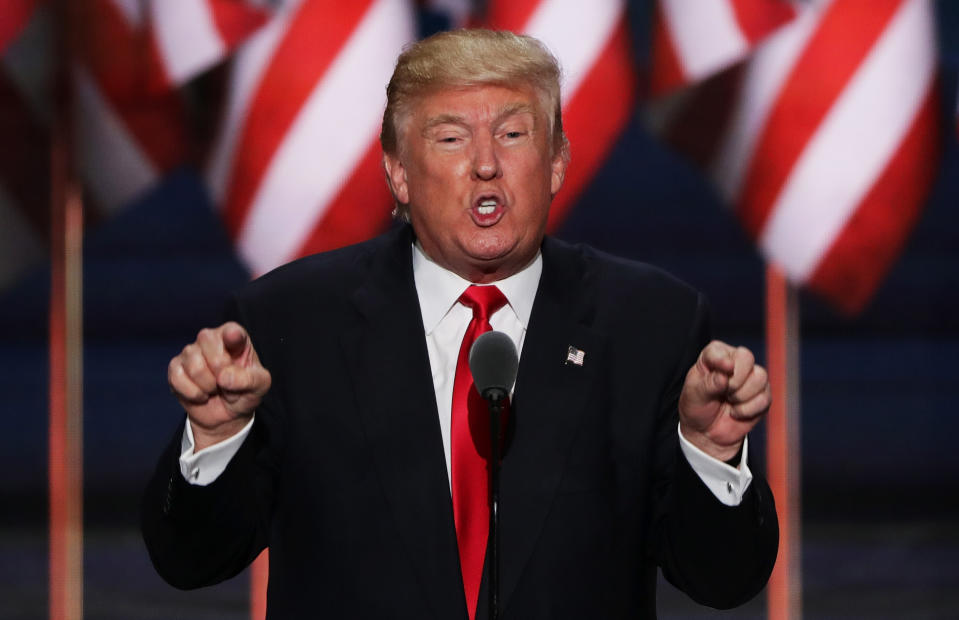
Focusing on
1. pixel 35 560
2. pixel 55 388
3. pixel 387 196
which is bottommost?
pixel 35 560

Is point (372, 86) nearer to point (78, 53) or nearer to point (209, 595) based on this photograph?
point (78, 53)

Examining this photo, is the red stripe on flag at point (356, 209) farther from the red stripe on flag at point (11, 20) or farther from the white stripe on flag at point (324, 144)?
the red stripe on flag at point (11, 20)

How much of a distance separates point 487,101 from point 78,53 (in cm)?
248

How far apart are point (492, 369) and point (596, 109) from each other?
230 centimetres

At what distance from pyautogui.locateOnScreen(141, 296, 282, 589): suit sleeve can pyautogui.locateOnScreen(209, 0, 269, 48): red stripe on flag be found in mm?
2033

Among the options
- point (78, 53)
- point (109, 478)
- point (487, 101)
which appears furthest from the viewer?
point (109, 478)

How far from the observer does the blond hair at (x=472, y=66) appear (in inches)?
60.7

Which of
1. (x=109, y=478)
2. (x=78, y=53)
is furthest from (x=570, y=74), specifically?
(x=109, y=478)

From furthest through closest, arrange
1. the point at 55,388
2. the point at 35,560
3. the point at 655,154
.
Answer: the point at 655,154 → the point at 35,560 → the point at 55,388

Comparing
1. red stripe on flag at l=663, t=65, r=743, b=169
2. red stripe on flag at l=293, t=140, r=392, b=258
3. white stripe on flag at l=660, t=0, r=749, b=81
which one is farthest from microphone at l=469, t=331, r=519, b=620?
red stripe on flag at l=663, t=65, r=743, b=169

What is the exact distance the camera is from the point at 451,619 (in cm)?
140

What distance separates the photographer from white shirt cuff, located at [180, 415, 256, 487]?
1394mm

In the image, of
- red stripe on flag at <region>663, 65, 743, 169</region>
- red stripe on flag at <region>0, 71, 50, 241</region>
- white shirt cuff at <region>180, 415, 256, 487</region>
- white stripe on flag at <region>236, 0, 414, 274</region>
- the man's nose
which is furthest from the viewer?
red stripe on flag at <region>0, 71, 50, 241</region>

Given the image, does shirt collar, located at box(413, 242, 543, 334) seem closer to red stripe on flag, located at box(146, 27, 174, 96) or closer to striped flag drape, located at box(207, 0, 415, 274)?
striped flag drape, located at box(207, 0, 415, 274)
